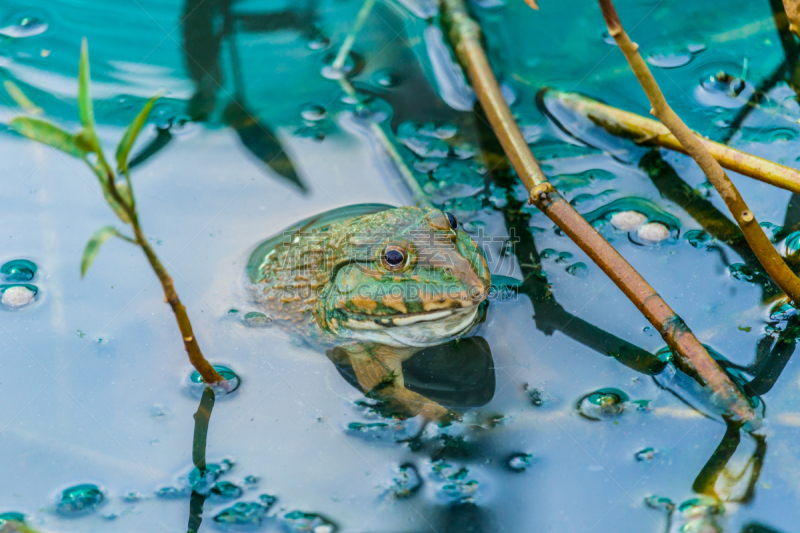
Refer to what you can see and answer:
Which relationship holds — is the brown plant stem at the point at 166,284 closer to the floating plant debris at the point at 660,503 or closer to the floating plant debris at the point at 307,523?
the floating plant debris at the point at 307,523

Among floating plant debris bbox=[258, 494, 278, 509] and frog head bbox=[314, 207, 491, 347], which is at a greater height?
frog head bbox=[314, 207, 491, 347]

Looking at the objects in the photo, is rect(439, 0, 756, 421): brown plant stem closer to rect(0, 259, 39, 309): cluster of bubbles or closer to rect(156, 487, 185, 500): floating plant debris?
rect(156, 487, 185, 500): floating plant debris

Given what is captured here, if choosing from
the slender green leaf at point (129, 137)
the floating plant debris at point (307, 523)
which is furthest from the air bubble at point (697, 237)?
the slender green leaf at point (129, 137)

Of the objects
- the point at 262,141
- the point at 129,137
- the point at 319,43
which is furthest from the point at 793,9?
the point at 129,137

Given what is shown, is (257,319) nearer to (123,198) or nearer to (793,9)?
(123,198)

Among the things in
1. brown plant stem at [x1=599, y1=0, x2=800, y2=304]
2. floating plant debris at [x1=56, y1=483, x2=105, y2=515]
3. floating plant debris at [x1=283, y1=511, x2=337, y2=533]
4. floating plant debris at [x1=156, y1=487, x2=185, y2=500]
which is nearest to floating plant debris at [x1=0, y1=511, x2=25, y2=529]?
floating plant debris at [x1=56, y1=483, x2=105, y2=515]

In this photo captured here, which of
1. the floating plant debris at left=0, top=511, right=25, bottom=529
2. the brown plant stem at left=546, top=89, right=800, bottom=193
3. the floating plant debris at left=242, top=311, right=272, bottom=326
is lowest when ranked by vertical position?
the floating plant debris at left=0, top=511, right=25, bottom=529
